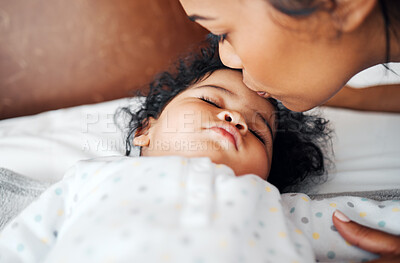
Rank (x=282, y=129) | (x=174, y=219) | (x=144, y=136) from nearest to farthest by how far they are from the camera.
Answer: (x=174, y=219)
(x=144, y=136)
(x=282, y=129)

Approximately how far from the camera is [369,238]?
67cm

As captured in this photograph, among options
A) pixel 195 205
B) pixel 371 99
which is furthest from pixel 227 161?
pixel 371 99

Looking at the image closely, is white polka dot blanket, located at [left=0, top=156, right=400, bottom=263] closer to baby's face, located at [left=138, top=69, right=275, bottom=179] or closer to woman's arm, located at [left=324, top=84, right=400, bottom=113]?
baby's face, located at [left=138, top=69, right=275, bottom=179]

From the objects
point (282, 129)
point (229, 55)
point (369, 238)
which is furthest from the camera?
point (282, 129)

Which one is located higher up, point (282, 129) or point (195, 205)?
point (195, 205)

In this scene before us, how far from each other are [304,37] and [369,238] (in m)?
0.39

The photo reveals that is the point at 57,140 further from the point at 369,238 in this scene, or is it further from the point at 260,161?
the point at 369,238

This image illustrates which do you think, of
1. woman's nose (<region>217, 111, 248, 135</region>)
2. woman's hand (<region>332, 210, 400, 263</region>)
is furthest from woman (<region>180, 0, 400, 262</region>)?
woman's nose (<region>217, 111, 248, 135</region>)

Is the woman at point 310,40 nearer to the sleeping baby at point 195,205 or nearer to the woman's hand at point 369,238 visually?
the woman's hand at point 369,238

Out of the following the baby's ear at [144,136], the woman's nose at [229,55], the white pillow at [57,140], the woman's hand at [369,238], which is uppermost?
the woman's nose at [229,55]

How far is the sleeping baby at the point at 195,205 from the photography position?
55 centimetres

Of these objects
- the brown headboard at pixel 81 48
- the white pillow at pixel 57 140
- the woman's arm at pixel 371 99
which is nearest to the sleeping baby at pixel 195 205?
the white pillow at pixel 57 140

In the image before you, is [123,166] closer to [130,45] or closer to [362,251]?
[362,251]

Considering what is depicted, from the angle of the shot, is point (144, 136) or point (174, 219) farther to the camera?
point (144, 136)
